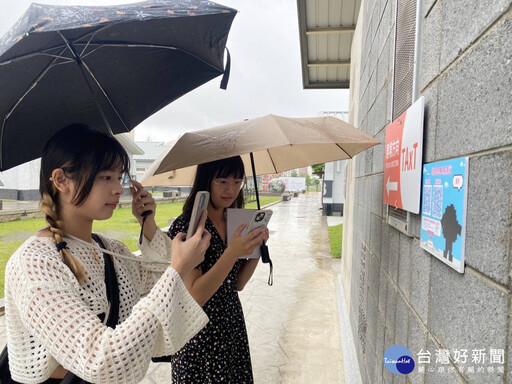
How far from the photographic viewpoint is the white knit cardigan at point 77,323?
89 cm

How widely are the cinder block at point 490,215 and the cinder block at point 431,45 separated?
509mm

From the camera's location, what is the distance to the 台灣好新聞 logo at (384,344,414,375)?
136 cm

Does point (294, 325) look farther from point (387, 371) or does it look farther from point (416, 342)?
point (416, 342)

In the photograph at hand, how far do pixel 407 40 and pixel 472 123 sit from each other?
0.84m

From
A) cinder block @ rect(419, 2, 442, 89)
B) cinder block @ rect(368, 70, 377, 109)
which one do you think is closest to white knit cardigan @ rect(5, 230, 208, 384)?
cinder block @ rect(419, 2, 442, 89)

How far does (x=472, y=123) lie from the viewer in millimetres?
889

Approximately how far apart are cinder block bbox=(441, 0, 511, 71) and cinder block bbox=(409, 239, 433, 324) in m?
0.65

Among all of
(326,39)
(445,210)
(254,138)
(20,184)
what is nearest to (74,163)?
(254,138)

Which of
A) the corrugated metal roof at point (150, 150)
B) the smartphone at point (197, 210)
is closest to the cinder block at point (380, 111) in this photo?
the smartphone at point (197, 210)

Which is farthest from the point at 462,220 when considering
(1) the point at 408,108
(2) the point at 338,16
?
(2) the point at 338,16

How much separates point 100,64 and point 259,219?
3.36 ft

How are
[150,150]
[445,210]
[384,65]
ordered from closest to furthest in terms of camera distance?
[445,210]
[384,65]
[150,150]

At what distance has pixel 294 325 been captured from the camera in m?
4.04

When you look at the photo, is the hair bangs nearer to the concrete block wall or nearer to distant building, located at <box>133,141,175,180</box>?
the concrete block wall
